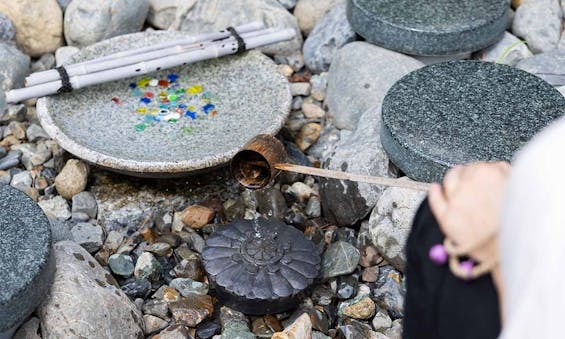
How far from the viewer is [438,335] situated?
1.08 meters

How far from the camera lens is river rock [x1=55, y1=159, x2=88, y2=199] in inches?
111

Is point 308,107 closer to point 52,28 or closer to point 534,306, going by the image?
point 52,28

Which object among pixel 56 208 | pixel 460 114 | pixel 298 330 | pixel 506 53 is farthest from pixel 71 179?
pixel 506 53

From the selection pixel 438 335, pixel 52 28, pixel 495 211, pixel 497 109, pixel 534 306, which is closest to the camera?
pixel 534 306

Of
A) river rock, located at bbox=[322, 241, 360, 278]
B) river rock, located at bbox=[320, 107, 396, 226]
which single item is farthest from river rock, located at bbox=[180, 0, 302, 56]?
river rock, located at bbox=[322, 241, 360, 278]

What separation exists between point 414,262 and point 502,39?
2398mm

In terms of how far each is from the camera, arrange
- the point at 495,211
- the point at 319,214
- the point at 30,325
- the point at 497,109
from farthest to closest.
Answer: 1. the point at 319,214
2. the point at 497,109
3. the point at 30,325
4. the point at 495,211

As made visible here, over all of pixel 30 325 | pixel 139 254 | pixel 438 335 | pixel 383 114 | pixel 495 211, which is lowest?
pixel 139 254

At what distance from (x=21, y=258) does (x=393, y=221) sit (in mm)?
1150

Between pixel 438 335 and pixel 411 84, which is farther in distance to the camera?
pixel 411 84

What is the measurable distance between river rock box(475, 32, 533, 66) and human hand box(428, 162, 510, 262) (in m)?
2.35

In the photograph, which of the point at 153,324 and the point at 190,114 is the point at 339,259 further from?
the point at 190,114

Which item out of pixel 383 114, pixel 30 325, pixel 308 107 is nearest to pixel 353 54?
pixel 308 107

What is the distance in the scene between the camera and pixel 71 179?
2.82m
